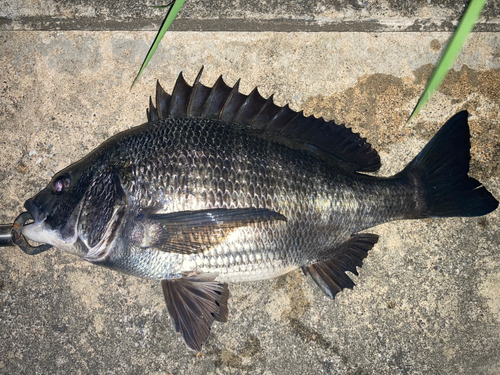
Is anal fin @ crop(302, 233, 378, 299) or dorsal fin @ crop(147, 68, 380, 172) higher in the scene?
dorsal fin @ crop(147, 68, 380, 172)

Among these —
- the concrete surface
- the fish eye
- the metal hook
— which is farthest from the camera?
the concrete surface

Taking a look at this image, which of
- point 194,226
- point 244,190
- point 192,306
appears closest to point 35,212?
point 194,226

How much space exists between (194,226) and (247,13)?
1.58m

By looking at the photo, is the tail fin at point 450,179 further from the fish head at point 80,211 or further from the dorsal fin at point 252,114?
the fish head at point 80,211

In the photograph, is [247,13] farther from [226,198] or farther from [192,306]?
[192,306]

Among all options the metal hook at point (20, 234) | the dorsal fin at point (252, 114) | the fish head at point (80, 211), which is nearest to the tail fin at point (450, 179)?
the dorsal fin at point (252, 114)

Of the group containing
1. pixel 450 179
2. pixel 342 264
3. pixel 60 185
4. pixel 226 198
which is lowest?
pixel 342 264

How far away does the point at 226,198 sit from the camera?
2.00 meters

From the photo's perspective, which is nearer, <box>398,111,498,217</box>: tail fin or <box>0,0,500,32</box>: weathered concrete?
<box>398,111,498,217</box>: tail fin

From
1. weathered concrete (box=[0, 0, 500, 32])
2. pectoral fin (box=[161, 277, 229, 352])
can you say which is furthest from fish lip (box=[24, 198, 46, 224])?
weathered concrete (box=[0, 0, 500, 32])

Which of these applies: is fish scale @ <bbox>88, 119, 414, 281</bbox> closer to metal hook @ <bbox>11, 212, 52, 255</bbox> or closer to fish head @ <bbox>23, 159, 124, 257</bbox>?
fish head @ <bbox>23, 159, 124, 257</bbox>

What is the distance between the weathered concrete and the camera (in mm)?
2559

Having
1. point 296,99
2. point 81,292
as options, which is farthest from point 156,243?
point 296,99

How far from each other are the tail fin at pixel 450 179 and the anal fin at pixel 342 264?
422mm
